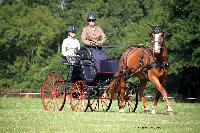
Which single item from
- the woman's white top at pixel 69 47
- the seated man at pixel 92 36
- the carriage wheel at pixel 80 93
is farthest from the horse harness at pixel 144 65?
the woman's white top at pixel 69 47

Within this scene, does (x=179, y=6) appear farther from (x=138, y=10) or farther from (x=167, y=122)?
(x=167, y=122)

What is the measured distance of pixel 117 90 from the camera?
2073 centimetres

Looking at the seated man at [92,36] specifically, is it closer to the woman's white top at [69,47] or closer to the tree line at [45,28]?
the woman's white top at [69,47]

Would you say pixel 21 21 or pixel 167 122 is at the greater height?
pixel 21 21

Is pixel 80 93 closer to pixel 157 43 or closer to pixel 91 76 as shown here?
pixel 91 76

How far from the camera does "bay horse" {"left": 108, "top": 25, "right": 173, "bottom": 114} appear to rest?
18.6 meters

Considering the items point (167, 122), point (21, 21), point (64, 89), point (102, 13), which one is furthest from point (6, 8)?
point (167, 122)

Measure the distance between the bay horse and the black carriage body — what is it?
0.28 meters

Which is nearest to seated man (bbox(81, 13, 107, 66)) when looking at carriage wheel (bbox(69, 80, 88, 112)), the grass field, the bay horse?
the bay horse

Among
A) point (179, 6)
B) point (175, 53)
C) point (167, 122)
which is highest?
point (179, 6)

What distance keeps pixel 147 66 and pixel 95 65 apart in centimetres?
183

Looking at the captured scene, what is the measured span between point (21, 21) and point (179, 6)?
32723 millimetres

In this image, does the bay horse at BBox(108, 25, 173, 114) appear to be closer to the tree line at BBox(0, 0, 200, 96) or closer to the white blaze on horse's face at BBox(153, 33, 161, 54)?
the white blaze on horse's face at BBox(153, 33, 161, 54)

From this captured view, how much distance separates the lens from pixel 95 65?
794 inches
